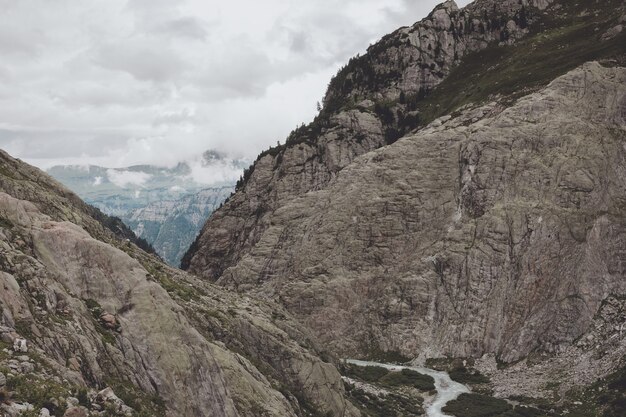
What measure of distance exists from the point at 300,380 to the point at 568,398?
155ft

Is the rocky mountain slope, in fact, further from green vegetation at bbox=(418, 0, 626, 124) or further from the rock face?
green vegetation at bbox=(418, 0, 626, 124)

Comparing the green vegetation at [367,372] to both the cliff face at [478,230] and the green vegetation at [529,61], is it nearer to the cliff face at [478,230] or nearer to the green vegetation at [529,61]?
the cliff face at [478,230]

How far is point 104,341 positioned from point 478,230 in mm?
92479

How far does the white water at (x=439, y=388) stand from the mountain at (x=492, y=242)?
450 cm

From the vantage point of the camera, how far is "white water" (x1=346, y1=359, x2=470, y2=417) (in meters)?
74.6

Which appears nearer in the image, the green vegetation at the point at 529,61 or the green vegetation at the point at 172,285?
the green vegetation at the point at 172,285

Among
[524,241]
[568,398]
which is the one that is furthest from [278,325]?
[524,241]

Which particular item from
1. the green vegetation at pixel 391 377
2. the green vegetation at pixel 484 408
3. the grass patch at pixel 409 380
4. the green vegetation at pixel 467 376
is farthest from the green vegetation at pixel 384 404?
the green vegetation at pixel 467 376

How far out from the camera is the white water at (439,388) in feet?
245

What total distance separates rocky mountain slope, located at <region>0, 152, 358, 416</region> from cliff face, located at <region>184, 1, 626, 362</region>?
205 feet

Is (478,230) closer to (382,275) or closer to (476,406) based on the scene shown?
(382,275)

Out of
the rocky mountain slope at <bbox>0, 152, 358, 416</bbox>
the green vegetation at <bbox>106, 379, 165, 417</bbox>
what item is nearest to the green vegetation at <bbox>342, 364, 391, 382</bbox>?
the rocky mountain slope at <bbox>0, 152, 358, 416</bbox>

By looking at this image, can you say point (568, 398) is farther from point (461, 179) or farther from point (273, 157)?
point (273, 157)

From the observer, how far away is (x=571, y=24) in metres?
189
